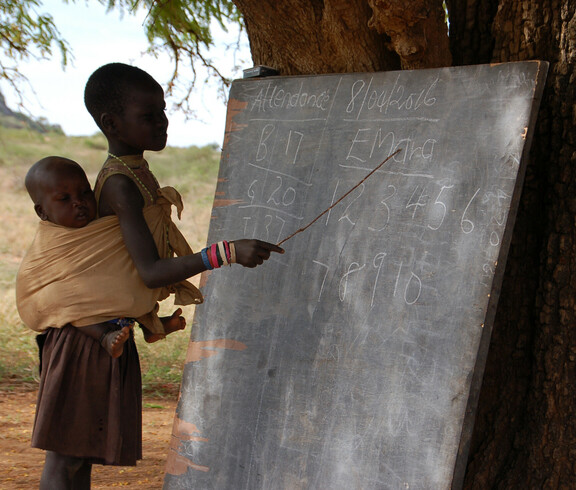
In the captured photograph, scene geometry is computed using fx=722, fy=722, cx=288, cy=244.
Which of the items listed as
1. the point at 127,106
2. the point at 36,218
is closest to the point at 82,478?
the point at 127,106

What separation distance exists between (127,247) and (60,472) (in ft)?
2.61

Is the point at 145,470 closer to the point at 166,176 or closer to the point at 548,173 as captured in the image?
the point at 548,173

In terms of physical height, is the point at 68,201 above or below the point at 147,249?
above

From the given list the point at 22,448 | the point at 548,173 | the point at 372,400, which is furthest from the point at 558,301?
the point at 22,448

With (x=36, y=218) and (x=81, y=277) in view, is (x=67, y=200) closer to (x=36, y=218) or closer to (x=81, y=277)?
(x=81, y=277)

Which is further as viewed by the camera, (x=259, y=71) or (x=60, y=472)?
(x=259, y=71)

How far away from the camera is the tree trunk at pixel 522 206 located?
2.65 meters

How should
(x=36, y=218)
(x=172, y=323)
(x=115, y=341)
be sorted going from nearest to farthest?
1. (x=115, y=341)
2. (x=172, y=323)
3. (x=36, y=218)

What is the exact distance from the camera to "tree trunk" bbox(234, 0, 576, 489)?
104 inches

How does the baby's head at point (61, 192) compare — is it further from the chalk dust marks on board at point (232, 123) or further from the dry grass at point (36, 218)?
the dry grass at point (36, 218)

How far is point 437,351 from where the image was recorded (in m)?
2.27

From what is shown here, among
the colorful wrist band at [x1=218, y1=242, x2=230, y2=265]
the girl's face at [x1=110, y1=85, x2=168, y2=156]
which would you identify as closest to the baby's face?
the girl's face at [x1=110, y1=85, x2=168, y2=156]

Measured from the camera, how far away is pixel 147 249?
2383 millimetres

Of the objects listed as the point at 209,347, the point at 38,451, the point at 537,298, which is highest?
the point at 537,298
